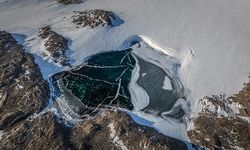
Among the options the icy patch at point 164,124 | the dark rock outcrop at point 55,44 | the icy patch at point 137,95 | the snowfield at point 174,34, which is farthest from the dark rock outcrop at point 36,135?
the dark rock outcrop at point 55,44

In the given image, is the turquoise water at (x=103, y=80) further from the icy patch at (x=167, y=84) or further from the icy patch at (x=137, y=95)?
the icy patch at (x=167, y=84)

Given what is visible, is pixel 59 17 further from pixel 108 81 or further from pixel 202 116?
pixel 202 116

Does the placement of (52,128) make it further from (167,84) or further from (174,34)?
(174,34)

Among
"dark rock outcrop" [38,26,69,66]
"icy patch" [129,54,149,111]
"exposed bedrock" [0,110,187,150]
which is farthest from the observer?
"dark rock outcrop" [38,26,69,66]

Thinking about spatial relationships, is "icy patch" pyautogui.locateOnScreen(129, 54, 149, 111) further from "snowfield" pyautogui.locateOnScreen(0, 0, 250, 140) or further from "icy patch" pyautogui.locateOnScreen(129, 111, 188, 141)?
"icy patch" pyautogui.locateOnScreen(129, 111, 188, 141)

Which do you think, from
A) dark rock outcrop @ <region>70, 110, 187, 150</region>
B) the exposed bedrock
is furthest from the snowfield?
the exposed bedrock

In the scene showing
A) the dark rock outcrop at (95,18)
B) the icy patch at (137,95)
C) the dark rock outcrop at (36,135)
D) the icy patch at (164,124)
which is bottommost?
the dark rock outcrop at (36,135)

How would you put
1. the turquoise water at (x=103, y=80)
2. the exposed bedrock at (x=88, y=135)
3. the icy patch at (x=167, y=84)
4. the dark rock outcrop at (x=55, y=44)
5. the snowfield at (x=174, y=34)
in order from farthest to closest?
the dark rock outcrop at (x=55, y=44) < the snowfield at (x=174, y=34) < the icy patch at (x=167, y=84) < the turquoise water at (x=103, y=80) < the exposed bedrock at (x=88, y=135)
